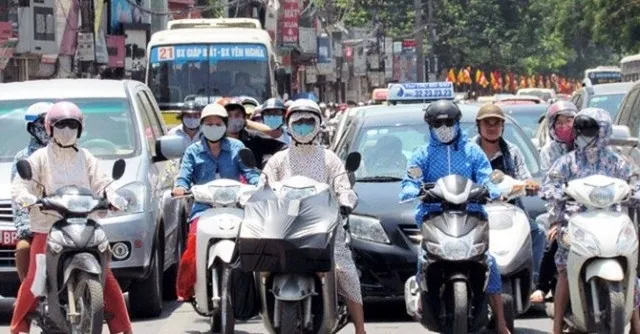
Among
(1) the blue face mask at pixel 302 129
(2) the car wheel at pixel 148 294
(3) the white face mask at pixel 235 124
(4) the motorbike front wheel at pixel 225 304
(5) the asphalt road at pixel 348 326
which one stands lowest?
(5) the asphalt road at pixel 348 326

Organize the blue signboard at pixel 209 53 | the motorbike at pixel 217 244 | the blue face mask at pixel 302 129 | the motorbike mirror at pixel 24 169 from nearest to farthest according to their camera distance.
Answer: the motorbike mirror at pixel 24 169 < the blue face mask at pixel 302 129 < the motorbike at pixel 217 244 < the blue signboard at pixel 209 53

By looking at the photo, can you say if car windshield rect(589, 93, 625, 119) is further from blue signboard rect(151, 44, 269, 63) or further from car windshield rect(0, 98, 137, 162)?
car windshield rect(0, 98, 137, 162)

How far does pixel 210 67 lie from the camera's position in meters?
26.2

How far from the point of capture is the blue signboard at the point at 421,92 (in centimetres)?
1764

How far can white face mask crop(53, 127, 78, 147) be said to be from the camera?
953 cm

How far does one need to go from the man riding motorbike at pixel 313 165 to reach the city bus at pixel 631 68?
26.8 m

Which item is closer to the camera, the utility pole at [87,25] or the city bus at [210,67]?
the city bus at [210,67]

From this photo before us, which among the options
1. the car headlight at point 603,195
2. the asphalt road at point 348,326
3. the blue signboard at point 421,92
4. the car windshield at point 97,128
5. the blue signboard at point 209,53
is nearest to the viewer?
the car headlight at point 603,195

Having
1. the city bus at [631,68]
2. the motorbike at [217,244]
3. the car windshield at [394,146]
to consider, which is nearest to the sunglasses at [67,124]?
the motorbike at [217,244]

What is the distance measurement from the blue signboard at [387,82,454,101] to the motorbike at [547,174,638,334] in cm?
842

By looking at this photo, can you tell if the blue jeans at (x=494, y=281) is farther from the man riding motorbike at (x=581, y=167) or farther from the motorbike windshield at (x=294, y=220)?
the motorbike windshield at (x=294, y=220)

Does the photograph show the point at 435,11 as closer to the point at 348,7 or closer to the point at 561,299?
the point at 348,7

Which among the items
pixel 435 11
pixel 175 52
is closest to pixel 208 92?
pixel 175 52

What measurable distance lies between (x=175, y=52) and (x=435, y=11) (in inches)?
2224
